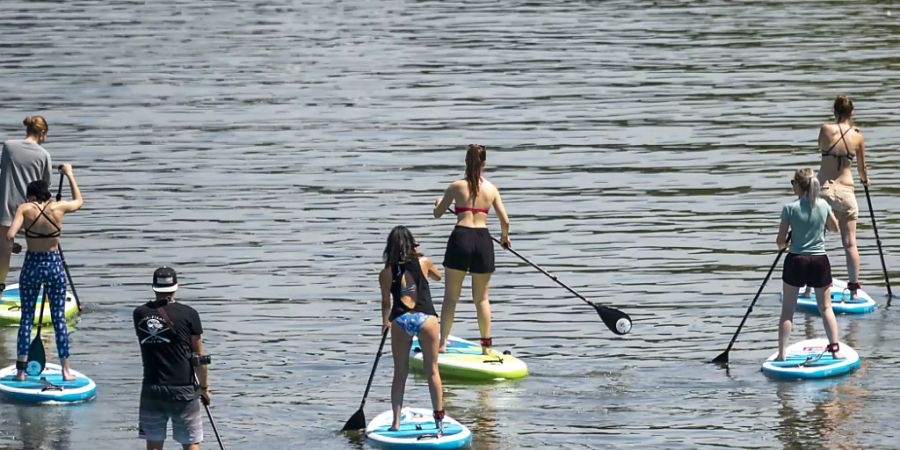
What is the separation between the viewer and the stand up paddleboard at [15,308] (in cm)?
2175

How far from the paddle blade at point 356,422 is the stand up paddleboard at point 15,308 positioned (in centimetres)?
606

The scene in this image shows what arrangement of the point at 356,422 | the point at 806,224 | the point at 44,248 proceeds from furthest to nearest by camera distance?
the point at 806,224 < the point at 44,248 < the point at 356,422

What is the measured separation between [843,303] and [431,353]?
805cm

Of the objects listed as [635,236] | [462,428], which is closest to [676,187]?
[635,236]

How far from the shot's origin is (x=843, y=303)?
21984mm

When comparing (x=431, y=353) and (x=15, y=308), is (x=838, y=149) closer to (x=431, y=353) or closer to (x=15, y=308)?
(x=431, y=353)

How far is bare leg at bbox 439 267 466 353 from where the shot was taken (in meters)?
18.7

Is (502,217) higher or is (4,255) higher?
(502,217)

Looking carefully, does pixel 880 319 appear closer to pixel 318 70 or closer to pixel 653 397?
pixel 653 397

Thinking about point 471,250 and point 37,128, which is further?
point 37,128

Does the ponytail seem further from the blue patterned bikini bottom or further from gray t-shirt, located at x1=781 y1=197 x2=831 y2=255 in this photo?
gray t-shirt, located at x1=781 y1=197 x2=831 y2=255

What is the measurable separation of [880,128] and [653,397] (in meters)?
21.0

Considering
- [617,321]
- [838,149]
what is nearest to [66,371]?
[617,321]

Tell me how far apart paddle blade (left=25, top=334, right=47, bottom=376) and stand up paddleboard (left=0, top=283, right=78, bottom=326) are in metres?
3.08
